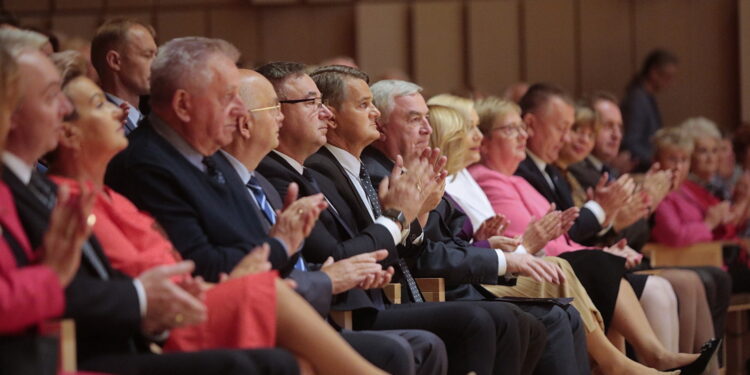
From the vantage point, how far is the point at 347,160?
4.00 m

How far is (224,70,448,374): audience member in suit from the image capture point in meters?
3.17

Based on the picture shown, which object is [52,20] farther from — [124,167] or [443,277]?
[124,167]

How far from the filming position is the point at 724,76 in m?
8.51

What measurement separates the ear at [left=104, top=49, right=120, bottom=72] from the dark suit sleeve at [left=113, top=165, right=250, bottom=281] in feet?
4.89

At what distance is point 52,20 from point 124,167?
5.48 metres

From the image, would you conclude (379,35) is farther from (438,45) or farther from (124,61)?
(124,61)

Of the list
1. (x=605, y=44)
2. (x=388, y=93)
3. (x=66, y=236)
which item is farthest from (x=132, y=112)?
(x=605, y=44)

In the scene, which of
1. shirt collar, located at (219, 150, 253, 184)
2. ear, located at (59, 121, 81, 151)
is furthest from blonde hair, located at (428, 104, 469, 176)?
ear, located at (59, 121, 81, 151)

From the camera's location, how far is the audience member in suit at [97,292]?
7.86ft

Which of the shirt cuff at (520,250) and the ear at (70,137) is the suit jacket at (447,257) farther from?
the ear at (70,137)

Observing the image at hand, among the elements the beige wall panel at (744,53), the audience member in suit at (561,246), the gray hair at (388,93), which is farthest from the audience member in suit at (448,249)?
the beige wall panel at (744,53)

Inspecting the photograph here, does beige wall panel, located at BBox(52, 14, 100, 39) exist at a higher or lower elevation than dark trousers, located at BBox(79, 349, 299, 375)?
higher

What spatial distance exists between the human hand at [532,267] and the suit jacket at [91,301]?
78.0 inches

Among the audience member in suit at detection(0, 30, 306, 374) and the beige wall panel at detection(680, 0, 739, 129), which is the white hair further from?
the audience member in suit at detection(0, 30, 306, 374)
